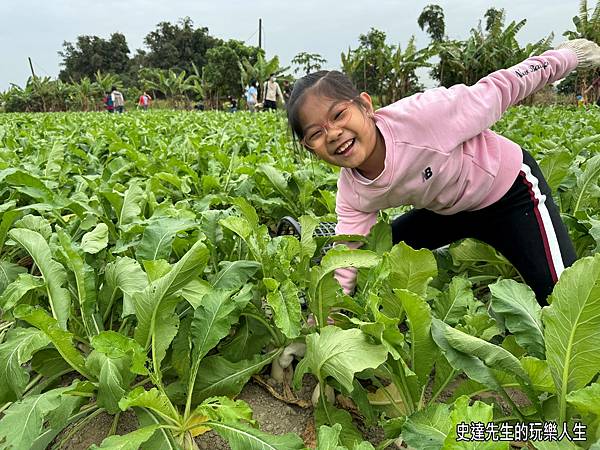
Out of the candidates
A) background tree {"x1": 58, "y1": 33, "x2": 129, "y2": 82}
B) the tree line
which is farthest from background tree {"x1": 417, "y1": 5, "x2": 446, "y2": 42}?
background tree {"x1": 58, "y1": 33, "x2": 129, "y2": 82}

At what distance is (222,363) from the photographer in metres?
1.61

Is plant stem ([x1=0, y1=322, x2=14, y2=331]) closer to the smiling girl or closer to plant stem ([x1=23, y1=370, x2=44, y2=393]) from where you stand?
plant stem ([x1=23, y1=370, x2=44, y2=393])

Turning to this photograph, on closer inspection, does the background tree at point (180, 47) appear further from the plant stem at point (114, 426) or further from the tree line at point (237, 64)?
the plant stem at point (114, 426)

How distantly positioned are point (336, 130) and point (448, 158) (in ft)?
1.56

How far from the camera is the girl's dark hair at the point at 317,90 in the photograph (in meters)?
1.77

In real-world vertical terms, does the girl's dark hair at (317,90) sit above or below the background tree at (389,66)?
below

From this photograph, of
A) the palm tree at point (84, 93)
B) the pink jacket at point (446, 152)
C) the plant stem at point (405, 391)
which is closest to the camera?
the plant stem at point (405, 391)

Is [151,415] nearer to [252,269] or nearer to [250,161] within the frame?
[252,269]

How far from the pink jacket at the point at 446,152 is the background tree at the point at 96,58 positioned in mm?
61206

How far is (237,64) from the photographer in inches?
1245

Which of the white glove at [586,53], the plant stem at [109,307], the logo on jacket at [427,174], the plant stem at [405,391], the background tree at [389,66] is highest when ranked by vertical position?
the background tree at [389,66]

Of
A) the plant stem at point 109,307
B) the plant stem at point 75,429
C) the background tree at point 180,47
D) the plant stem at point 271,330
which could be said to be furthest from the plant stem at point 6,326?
the background tree at point 180,47

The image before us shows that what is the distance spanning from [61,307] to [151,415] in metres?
0.54

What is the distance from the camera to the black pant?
6.31 ft
